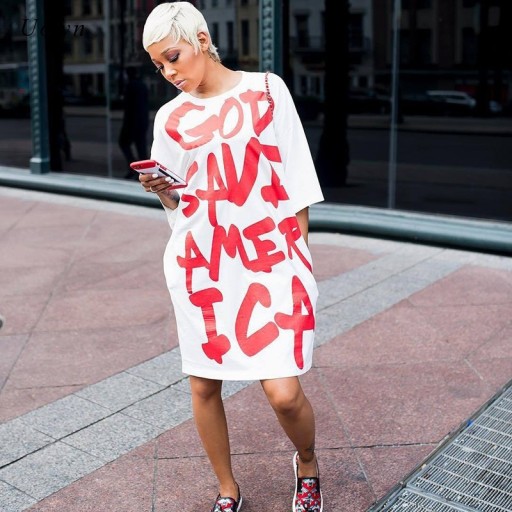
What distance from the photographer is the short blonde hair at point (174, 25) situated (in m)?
2.55

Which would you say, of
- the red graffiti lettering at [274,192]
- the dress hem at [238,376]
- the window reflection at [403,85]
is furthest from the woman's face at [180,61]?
the window reflection at [403,85]

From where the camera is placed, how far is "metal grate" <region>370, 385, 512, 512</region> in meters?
3.08

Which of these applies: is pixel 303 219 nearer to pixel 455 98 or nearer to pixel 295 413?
pixel 295 413

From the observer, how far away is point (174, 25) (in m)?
2.55

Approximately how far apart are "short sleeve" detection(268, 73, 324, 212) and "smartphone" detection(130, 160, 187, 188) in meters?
0.37

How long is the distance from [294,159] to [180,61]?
49 centimetres

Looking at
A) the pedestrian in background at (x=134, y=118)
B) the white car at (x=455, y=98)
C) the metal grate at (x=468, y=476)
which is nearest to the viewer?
the metal grate at (x=468, y=476)

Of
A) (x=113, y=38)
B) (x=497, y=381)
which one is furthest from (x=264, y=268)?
(x=113, y=38)

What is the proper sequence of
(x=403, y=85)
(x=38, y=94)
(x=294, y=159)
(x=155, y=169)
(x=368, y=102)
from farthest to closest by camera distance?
(x=38, y=94)
(x=368, y=102)
(x=403, y=85)
(x=294, y=159)
(x=155, y=169)

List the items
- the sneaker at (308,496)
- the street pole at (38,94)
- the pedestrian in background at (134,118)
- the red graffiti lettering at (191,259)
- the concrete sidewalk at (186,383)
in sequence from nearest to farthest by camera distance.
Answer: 1. the red graffiti lettering at (191,259)
2. the sneaker at (308,496)
3. the concrete sidewalk at (186,383)
4. the pedestrian in background at (134,118)
5. the street pole at (38,94)

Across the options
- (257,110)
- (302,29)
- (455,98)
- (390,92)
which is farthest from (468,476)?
(302,29)

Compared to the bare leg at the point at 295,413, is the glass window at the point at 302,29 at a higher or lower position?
higher

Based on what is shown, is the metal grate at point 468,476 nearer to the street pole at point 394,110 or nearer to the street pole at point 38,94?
the street pole at point 394,110

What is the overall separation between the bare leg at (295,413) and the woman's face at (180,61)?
99 cm
